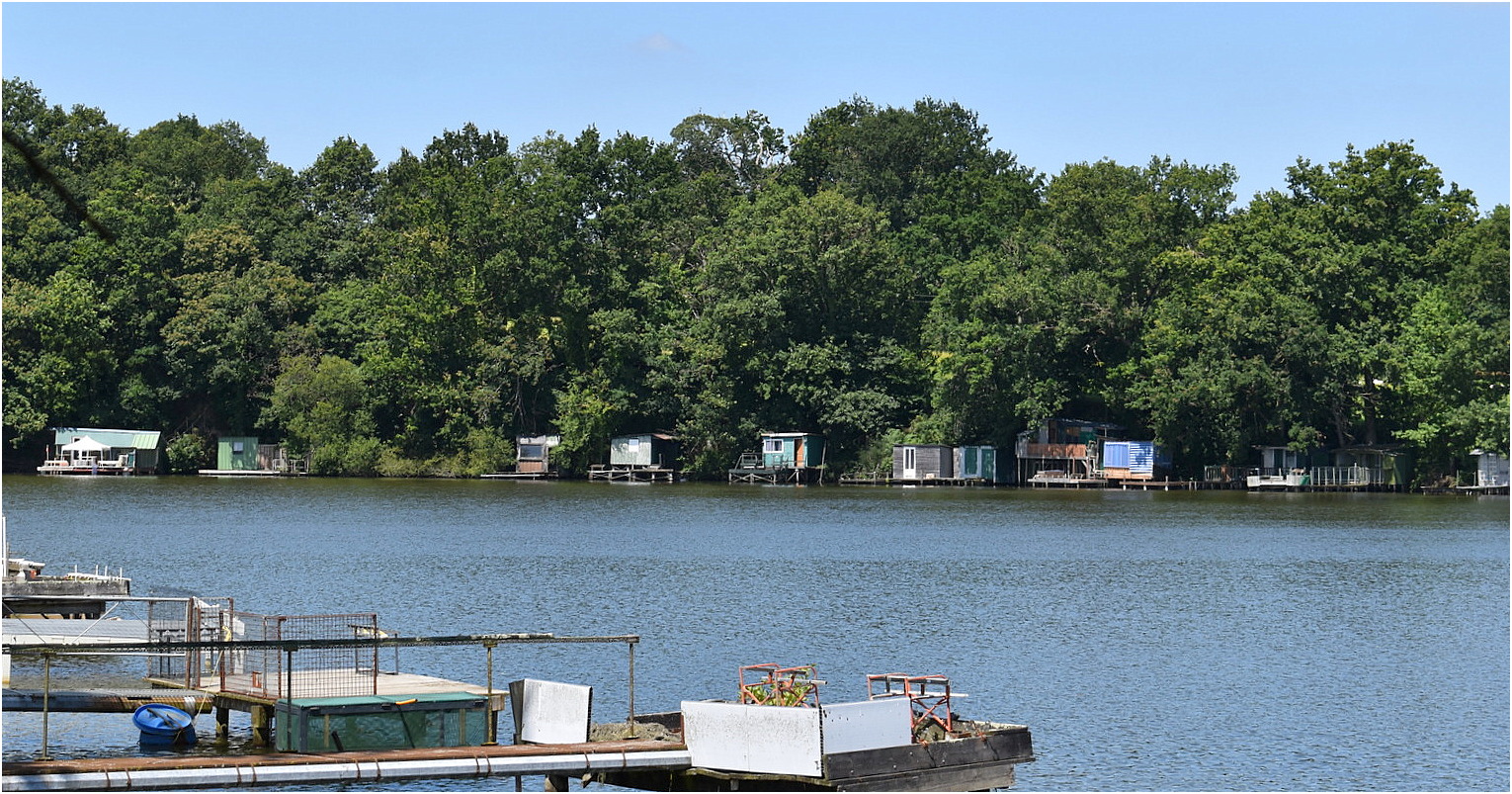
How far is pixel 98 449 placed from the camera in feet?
372

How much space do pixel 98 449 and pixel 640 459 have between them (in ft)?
112

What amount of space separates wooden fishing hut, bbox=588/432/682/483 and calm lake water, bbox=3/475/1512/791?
1981 cm

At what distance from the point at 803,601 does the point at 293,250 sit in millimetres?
81178

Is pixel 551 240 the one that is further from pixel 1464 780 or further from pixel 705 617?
pixel 1464 780

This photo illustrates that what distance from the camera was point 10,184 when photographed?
395ft

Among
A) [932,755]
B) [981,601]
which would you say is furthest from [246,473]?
[932,755]

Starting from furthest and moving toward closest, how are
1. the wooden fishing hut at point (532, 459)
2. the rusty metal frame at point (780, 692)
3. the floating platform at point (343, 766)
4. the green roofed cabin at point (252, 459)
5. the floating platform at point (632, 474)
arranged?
1. the green roofed cabin at point (252, 459)
2. the wooden fishing hut at point (532, 459)
3. the floating platform at point (632, 474)
4. the rusty metal frame at point (780, 692)
5. the floating platform at point (343, 766)

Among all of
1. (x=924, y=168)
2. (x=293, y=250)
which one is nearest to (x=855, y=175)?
(x=924, y=168)

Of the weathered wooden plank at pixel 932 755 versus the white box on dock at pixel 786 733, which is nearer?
the white box on dock at pixel 786 733

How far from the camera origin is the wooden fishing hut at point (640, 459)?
113375 millimetres

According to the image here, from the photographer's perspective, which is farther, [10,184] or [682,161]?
[682,161]

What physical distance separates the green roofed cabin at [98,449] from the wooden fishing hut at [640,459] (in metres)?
28.8

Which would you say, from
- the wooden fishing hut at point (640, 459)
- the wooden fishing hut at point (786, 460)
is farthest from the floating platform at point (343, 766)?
the wooden fishing hut at point (640, 459)

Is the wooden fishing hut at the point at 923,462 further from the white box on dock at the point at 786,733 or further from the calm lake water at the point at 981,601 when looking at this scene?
the white box on dock at the point at 786,733
